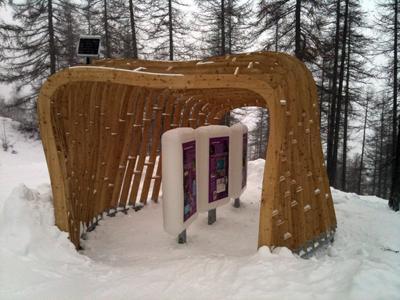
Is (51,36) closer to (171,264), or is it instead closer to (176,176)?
(176,176)

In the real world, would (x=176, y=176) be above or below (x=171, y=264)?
above

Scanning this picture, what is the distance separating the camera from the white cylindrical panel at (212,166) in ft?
21.6

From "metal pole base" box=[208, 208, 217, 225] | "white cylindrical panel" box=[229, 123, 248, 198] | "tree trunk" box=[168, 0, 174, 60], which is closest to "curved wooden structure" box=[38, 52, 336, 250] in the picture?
"white cylindrical panel" box=[229, 123, 248, 198]

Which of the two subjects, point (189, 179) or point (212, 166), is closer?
point (189, 179)

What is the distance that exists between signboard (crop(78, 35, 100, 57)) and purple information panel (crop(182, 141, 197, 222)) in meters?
2.29

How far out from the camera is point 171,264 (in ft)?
15.5

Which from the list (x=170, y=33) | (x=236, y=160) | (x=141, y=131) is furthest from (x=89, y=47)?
(x=170, y=33)

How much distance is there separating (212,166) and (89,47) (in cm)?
314

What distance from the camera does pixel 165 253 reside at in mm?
5672

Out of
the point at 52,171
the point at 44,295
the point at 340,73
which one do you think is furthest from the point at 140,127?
the point at 340,73

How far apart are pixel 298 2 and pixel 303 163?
28.2ft

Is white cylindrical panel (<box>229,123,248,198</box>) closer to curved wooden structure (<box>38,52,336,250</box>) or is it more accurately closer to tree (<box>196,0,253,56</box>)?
curved wooden structure (<box>38,52,336,250</box>)

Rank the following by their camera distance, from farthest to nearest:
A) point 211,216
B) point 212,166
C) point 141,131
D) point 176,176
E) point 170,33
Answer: point 170,33
point 141,131
point 211,216
point 212,166
point 176,176

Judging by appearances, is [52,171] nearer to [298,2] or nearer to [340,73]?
[298,2]
